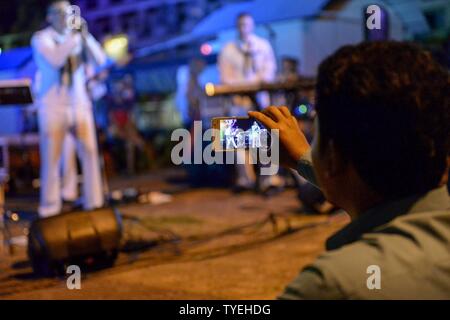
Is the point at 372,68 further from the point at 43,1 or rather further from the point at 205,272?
the point at 43,1

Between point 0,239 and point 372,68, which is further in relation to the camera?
point 0,239

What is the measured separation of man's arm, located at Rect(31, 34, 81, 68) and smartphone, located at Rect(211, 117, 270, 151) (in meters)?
4.26

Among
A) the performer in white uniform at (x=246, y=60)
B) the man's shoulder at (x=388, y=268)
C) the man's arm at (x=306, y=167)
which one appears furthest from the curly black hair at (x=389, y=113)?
the performer in white uniform at (x=246, y=60)

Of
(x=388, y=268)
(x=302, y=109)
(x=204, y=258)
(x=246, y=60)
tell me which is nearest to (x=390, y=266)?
(x=388, y=268)

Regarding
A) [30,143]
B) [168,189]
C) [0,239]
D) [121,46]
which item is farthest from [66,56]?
[30,143]

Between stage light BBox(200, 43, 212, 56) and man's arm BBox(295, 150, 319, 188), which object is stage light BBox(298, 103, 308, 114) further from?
stage light BBox(200, 43, 212, 56)

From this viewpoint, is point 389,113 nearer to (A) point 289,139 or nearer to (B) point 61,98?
(A) point 289,139

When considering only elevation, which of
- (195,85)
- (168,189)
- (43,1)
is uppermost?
(43,1)

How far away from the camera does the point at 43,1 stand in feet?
53.9

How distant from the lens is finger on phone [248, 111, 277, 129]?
1.76 meters

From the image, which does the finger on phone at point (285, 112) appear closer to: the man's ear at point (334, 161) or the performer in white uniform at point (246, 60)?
the man's ear at point (334, 161)

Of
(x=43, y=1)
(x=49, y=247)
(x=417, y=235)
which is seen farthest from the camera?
(x=43, y=1)

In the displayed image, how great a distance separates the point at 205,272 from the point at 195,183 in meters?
5.50

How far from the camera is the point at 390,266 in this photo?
1.01m
